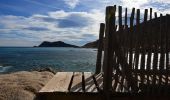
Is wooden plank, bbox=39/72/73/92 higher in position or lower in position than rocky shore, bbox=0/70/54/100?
higher

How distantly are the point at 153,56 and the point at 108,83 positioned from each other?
121 cm

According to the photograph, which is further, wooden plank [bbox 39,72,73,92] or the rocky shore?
the rocky shore

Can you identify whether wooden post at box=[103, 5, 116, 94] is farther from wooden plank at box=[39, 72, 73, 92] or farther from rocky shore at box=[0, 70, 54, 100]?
rocky shore at box=[0, 70, 54, 100]

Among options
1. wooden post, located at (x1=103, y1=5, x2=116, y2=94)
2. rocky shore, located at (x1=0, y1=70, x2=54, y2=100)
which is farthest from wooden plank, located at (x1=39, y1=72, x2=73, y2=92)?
wooden post, located at (x1=103, y1=5, x2=116, y2=94)

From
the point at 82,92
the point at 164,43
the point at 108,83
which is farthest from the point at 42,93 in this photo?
the point at 164,43

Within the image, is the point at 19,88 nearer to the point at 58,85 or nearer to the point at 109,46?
the point at 58,85

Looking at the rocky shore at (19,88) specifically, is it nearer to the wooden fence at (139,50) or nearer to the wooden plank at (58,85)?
the wooden plank at (58,85)

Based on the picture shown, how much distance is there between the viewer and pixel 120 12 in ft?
27.0

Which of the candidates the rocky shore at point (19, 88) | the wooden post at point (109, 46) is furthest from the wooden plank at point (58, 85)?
the wooden post at point (109, 46)

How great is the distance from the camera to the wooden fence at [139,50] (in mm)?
8008

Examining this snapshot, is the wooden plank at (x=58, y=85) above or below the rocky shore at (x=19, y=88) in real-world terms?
above

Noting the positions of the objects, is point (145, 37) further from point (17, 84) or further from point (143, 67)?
point (17, 84)

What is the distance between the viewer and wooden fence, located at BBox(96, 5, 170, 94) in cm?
801

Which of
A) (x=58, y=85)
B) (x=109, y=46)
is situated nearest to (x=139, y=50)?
(x=109, y=46)
